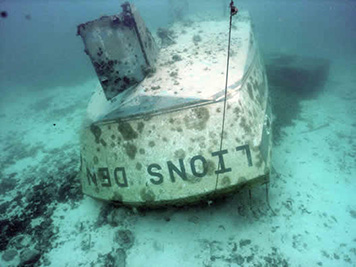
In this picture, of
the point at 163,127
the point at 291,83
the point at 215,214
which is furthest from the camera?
the point at 291,83

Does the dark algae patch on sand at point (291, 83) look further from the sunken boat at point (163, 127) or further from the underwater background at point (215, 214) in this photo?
the sunken boat at point (163, 127)

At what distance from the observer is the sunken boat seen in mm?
2980

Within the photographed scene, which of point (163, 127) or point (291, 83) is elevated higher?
point (163, 127)

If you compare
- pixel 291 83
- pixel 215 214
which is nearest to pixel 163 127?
pixel 215 214

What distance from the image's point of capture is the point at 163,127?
10.0ft

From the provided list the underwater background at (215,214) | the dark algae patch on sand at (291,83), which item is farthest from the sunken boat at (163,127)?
the dark algae patch on sand at (291,83)

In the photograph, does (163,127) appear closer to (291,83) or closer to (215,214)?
(215,214)

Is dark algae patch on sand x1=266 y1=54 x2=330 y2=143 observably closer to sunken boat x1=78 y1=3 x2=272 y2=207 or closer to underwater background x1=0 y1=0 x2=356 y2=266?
underwater background x1=0 y1=0 x2=356 y2=266

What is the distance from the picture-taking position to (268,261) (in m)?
3.26

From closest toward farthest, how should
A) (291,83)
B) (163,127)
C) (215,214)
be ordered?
(163,127), (215,214), (291,83)

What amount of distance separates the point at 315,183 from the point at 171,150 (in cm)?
314

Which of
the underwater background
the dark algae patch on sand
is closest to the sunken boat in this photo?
the underwater background

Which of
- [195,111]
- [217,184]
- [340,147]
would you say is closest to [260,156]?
[217,184]

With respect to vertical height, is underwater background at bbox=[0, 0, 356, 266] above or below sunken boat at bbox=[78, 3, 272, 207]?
below
